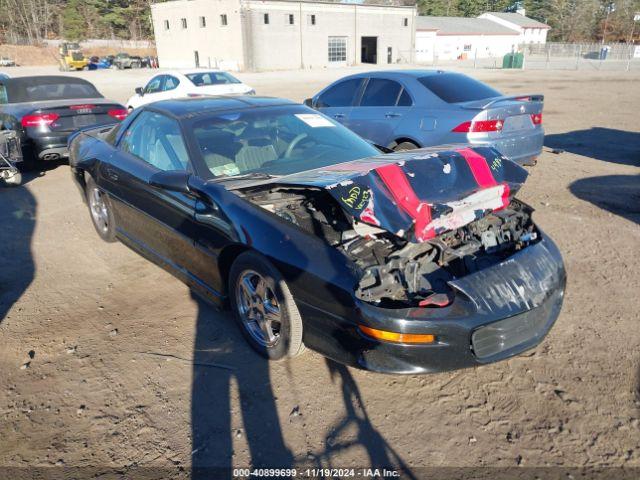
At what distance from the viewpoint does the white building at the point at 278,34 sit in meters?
44.3

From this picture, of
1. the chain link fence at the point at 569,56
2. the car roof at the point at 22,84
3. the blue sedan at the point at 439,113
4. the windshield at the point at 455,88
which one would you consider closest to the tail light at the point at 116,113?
the car roof at the point at 22,84

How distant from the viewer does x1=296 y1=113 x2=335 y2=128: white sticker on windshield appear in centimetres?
439

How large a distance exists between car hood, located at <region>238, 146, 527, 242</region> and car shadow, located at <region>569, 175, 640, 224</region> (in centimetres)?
309

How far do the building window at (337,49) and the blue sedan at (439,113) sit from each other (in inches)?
1768

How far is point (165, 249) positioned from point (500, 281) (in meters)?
2.55

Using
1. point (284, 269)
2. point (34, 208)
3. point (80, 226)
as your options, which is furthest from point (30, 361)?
point (34, 208)

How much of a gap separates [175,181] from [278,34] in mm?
46114

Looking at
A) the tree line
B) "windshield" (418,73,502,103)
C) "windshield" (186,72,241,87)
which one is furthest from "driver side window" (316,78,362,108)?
the tree line

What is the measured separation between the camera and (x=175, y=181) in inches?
136

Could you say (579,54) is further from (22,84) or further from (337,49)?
(22,84)

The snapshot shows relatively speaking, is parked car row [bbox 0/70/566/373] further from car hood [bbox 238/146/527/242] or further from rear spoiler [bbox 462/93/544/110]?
rear spoiler [bbox 462/93/544/110]

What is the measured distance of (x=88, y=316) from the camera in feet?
12.9

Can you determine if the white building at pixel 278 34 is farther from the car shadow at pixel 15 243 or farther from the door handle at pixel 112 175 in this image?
the door handle at pixel 112 175

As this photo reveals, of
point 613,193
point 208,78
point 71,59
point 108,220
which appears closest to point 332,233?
point 108,220
